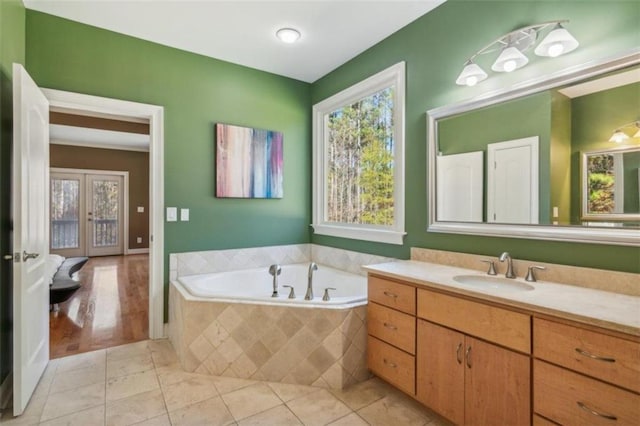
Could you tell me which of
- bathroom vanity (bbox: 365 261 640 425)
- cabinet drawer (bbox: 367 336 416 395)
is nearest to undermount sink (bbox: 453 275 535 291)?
bathroom vanity (bbox: 365 261 640 425)

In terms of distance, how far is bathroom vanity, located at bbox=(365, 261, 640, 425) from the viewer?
1133 mm

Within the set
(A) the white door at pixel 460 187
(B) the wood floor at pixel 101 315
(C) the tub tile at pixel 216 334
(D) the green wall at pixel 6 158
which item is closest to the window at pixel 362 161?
(A) the white door at pixel 460 187

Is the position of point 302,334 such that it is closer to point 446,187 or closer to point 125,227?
point 446,187

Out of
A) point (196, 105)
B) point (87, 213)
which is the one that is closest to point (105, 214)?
point (87, 213)

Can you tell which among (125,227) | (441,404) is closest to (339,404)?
(441,404)

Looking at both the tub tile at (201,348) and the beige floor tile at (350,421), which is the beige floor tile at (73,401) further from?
the beige floor tile at (350,421)

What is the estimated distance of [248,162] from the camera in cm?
329

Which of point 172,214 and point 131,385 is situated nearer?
point 131,385

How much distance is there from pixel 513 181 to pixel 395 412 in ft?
5.03

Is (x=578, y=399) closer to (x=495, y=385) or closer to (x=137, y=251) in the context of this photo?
(x=495, y=385)

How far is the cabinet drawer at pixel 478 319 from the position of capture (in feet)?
4.50

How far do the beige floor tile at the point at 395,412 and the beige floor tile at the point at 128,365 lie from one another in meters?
1.63

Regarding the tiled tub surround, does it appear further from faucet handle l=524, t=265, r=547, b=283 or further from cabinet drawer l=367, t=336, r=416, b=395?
faucet handle l=524, t=265, r=547, b=283

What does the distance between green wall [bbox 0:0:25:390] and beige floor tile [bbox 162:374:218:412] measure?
99cm
